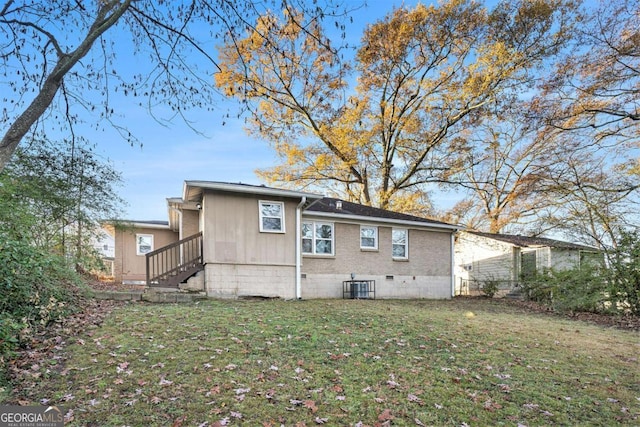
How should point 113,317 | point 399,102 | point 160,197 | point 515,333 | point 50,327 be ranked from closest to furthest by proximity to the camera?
point 50,327, point 113,317, point 515,333, point 160,197, point 399,102

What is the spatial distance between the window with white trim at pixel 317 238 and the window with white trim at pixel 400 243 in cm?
307

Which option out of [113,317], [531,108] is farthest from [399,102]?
[113,317]

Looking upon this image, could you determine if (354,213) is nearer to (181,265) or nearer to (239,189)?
(239,189)

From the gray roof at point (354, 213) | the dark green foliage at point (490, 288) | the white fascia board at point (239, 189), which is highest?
the white fascia board at point (239, 189)

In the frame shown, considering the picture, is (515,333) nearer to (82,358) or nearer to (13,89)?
(82,358)

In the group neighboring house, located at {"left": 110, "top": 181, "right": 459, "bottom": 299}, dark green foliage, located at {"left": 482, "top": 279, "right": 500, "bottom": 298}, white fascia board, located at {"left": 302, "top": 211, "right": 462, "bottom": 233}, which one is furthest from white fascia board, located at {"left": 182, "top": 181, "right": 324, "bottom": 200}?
dark green foliage, located at {"left": 482, "top": 279, "right": 500, "bottom": 298}

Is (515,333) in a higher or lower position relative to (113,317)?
lower

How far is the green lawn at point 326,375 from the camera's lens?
407cm

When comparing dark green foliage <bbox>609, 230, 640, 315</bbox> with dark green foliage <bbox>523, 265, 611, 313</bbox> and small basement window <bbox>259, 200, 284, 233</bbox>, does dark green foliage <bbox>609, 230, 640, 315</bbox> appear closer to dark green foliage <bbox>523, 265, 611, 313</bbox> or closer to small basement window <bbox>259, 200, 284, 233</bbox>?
dark green foliage <bbox>523, 265, 611, 313</bbox>

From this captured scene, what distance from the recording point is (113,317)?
24.7 ft

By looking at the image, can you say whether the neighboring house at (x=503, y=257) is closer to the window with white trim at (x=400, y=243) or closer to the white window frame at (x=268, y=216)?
the window with white trim at (x=400, y=243)

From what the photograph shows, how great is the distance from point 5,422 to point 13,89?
4.72 metres

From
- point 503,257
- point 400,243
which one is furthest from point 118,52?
point 503,257

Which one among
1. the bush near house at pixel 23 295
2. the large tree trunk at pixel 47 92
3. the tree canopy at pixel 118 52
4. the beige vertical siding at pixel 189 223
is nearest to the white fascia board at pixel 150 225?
the beige vertical siding at pixel 189 223
